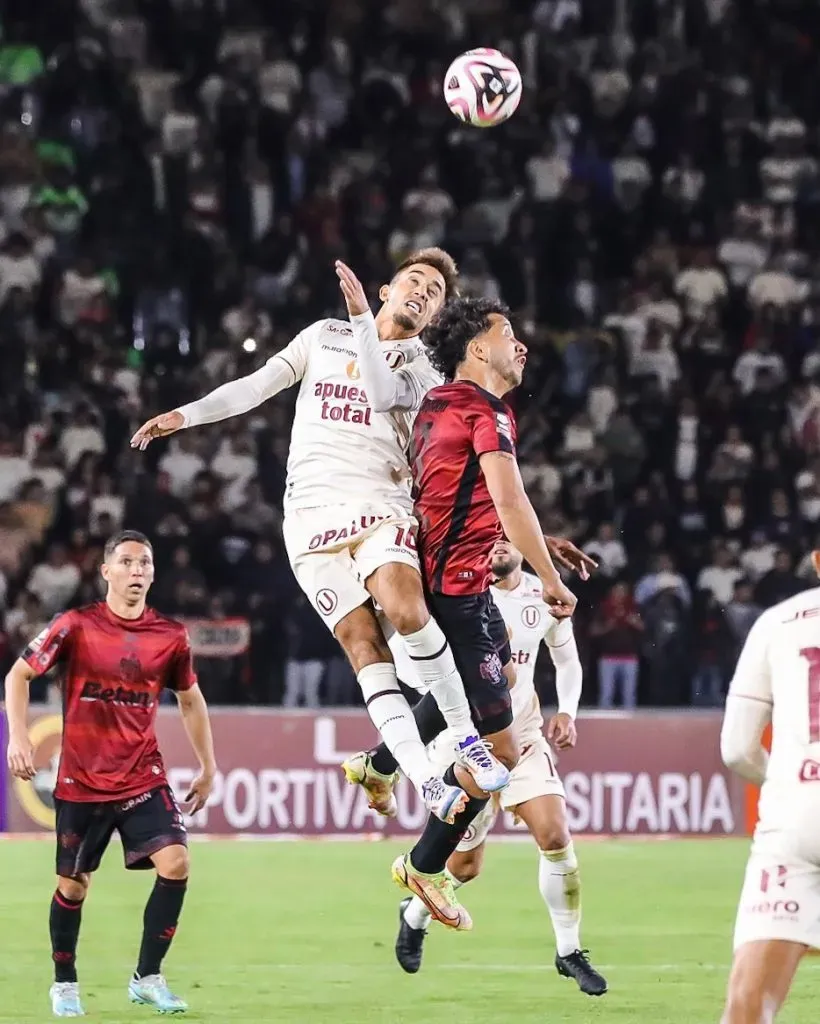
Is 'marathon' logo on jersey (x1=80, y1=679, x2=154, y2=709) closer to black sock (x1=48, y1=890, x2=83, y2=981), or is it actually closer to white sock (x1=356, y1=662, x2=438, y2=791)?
black sock (x1=48, y1=890, x2=83, y2=981)

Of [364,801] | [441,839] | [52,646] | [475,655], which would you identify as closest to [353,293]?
[475,655]

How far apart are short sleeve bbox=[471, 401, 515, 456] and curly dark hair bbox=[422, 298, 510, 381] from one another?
33 cm

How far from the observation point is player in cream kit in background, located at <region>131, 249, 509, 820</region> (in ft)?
26.9

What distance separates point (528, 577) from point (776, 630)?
5248 mm

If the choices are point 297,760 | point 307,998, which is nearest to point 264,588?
point 297,760

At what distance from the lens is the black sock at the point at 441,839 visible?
8.39 meters

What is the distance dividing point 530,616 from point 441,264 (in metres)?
2.50

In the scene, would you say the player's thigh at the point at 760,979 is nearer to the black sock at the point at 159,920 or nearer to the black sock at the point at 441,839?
the black sock at the point at 441,839

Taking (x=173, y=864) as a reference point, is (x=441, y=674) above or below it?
above

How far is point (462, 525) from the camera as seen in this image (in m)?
8.33

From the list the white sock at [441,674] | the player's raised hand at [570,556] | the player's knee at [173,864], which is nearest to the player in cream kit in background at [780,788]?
the white sock at [441,674]

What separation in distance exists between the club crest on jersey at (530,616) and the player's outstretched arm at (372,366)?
2.25m

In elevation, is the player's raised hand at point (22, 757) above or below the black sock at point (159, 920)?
above

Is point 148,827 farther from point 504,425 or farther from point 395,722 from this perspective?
point 504,425
